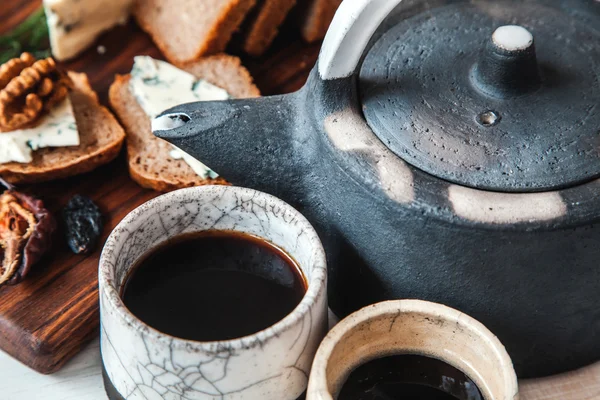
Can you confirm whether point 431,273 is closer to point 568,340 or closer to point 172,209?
point 568,340

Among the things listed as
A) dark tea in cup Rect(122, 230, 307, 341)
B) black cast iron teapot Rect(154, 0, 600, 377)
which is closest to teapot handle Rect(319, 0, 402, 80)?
black cast iron teapot Rect(154, 0, 600, 377)

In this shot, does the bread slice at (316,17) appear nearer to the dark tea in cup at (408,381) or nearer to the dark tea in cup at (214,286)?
the dark tea in cup at (214,286)

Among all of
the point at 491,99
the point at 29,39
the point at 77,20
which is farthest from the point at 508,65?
the point at 29,39

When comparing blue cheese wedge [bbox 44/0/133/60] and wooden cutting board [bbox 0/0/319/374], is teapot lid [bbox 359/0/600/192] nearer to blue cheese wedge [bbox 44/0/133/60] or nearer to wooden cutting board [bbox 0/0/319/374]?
wooden cutting board [bbox 0/0/319/374]

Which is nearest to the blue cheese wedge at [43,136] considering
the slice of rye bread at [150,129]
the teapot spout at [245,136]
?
the slice of rye bread at [150,129]

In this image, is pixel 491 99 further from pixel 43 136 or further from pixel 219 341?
pixel 43 136

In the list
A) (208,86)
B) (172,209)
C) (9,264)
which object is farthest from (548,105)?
(9,264)
